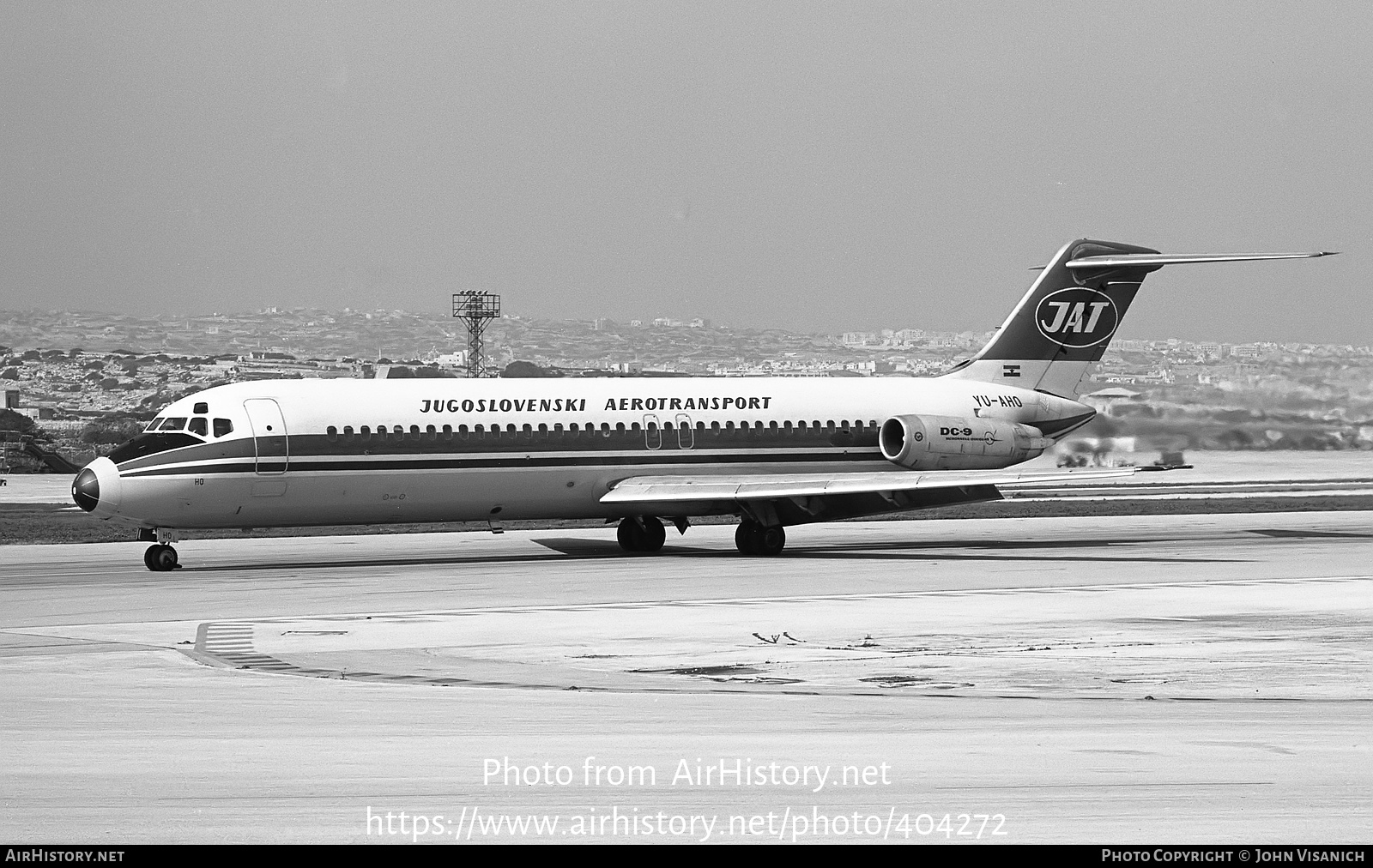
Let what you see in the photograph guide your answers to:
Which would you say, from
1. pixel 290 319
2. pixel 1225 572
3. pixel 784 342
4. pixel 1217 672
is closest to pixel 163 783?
pixel 1217 672

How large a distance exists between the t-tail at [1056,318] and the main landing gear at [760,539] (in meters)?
7.57

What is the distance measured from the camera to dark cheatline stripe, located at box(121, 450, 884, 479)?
105 ft

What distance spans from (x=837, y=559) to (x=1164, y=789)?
75.9 feet

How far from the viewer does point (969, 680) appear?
53.9 feet

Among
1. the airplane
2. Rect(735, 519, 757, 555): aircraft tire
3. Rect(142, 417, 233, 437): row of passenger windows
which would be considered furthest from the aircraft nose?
Rect(735, 519, 757, 555): aircraft tire

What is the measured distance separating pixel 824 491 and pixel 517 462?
629 cm

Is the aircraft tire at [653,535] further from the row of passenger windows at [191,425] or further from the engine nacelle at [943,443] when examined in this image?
the row of passenger windows at [191,425]

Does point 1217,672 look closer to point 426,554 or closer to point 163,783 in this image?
point 163,783

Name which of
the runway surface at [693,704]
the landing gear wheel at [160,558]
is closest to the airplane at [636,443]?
the landing gear wheel at [160,558]

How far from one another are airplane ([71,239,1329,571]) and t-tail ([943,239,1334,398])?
0.13ft

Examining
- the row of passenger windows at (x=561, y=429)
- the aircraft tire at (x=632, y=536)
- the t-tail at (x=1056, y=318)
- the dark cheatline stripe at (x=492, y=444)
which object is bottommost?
the aircraft tire at (x=632, y=536)

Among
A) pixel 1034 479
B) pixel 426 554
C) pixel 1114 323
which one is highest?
pixel 1114 323

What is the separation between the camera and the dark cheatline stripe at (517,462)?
105 feet

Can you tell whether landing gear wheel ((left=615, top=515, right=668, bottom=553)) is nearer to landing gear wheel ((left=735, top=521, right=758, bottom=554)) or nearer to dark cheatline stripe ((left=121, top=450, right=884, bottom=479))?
dark cheatline stripe ((left=121, top=450, right=884, bottom=479))
